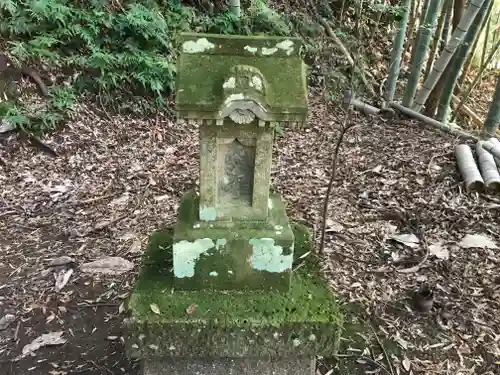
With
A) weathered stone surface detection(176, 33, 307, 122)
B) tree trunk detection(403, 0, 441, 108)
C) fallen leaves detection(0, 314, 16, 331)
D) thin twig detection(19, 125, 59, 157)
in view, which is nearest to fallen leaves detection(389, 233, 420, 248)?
weathered stone surface detection(176, 33, 307, 122)

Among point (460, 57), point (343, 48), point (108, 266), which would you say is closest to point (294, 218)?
point (108, 266)

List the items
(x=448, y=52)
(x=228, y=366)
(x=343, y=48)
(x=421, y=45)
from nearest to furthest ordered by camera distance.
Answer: (x=228, y=366)
(x=448, y=52)
(x=421, y=45)
(x=343, y=48)

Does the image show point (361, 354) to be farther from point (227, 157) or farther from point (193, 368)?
point (227, 157)

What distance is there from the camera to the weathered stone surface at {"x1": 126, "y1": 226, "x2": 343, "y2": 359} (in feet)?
8.25

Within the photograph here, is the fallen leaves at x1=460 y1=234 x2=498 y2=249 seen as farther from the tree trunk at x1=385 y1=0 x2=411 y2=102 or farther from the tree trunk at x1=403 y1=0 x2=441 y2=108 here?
the tree trunk at x1=385 y1=0 x2=411 y2=102

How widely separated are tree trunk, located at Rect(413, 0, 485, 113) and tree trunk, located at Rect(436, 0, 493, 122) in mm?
119

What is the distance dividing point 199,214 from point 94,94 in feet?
14.1

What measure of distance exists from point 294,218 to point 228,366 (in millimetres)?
Answer: 2119

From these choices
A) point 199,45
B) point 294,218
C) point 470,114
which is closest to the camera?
point 199,45

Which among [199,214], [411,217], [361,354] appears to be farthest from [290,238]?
[411,217]

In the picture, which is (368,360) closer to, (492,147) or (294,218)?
(294,218)

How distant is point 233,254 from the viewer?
260 centimetres

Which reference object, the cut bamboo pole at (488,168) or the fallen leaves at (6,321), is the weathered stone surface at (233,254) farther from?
the cut bamboo pole at (488,168)

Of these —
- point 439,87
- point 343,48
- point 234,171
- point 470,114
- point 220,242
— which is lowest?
point 470,114
